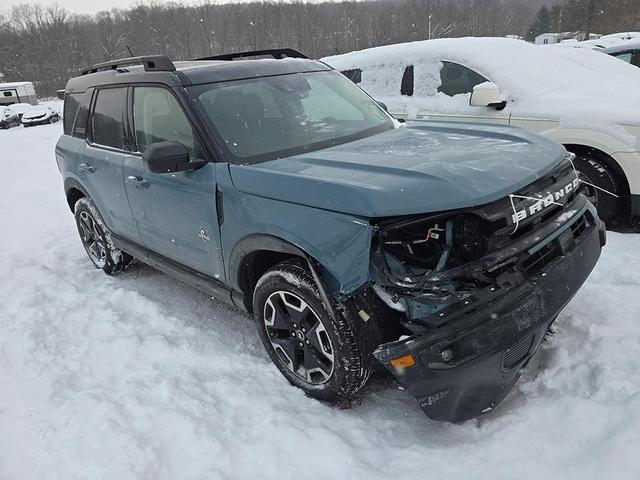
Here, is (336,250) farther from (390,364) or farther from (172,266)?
(172,266)

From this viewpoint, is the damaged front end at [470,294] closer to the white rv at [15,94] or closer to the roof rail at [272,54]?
the roof rail at [272,54]

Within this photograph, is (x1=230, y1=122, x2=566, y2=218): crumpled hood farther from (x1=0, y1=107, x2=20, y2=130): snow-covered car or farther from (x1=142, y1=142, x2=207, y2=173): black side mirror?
(x1=0, y1=107, x2=20, y2=130): snow-covered car

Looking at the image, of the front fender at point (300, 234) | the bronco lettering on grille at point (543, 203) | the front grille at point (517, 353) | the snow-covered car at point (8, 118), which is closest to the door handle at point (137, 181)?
the front fender at point (300, 234)

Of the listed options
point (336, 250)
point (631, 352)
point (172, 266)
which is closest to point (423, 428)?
point (336, 250)

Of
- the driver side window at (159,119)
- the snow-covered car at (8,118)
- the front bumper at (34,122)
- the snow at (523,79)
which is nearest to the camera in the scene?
the driver side window at (159,119)

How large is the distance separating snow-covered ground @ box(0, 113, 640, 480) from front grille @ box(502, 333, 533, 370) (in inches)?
13.9

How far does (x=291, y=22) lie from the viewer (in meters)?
82.9

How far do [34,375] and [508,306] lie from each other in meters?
2.95

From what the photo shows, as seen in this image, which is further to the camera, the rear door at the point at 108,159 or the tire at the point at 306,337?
the rear door at the point at 108,159

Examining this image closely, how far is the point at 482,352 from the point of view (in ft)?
6.97

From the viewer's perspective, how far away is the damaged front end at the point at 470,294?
7.01 ft

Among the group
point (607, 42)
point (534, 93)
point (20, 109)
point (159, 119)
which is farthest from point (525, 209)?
point (20, 109)

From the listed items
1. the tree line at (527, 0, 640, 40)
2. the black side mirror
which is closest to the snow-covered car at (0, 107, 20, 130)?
the black side mirror

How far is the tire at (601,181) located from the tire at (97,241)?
4.36 meters
